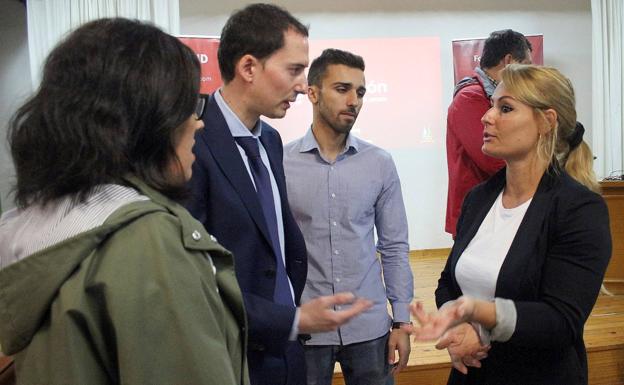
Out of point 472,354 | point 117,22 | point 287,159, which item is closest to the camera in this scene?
point 117,22

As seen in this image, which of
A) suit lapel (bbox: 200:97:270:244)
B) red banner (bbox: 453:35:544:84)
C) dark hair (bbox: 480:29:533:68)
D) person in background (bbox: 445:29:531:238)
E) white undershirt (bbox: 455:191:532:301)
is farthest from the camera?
red banner (bbox: 453:35:544:84)

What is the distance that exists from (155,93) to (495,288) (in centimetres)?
108

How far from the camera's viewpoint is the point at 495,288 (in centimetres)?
156

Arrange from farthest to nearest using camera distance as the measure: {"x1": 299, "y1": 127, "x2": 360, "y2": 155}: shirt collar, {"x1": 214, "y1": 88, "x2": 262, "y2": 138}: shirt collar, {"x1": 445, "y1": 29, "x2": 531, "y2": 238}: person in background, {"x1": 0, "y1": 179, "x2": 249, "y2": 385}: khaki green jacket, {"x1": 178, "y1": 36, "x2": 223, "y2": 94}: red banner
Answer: {"x1": 178, "y1": 36, "x2": 223, "y2": 94}: red banner → {"x1": 445, "y1": 29, "x2": 531, "y2": 238}: person in background → {"x1": 299, "y1": 127, "x2": 360, "y2": 155}: shirt collar → {"x1": 214, "y1": 88, "x2": 262, "y2": 138}: shirt collar → {"x1": 0, "y1": 179, "x2": 249, "y2": 385}: khaki green jacket

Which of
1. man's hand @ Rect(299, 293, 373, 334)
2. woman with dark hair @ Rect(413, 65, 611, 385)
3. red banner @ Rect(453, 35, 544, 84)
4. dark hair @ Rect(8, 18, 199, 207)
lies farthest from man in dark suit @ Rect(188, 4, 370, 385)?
red banner @ Rect(453, 35, 544, 84)

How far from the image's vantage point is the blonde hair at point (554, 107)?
1.65m

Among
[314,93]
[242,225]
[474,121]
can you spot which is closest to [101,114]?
[242,225]

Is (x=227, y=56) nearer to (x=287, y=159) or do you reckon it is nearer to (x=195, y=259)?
(x=287, y=159)

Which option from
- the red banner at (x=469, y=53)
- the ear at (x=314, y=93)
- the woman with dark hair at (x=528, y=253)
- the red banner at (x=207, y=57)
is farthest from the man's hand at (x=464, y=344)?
the red banner at (x=469, y=53)

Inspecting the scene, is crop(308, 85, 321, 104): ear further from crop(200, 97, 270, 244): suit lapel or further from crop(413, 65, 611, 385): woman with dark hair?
crop(200, 97, 270, 244): suit lapel

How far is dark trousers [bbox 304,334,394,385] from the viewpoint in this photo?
192 cm

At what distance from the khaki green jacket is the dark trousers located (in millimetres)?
1153

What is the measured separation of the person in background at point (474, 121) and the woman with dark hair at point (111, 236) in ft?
6.22

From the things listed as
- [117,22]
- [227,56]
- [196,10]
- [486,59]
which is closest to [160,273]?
[117,22]
